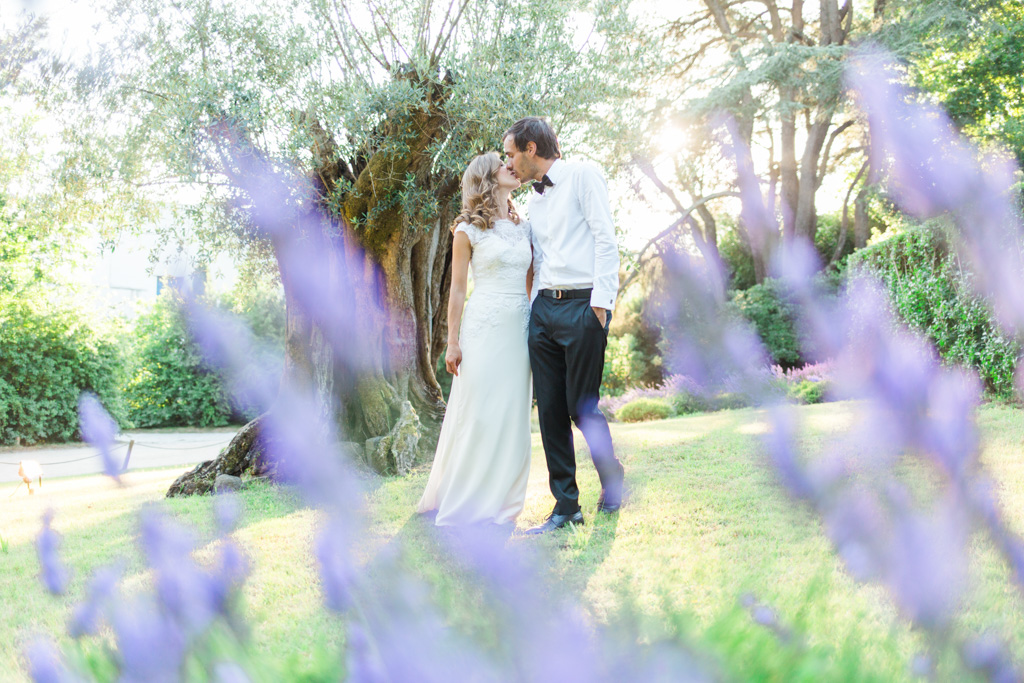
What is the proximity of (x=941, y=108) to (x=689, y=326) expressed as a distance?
676 centimetres

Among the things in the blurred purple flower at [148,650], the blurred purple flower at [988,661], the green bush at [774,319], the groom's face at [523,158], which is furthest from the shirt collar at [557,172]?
the green bush at [774,319]

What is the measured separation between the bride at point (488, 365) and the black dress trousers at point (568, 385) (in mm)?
210

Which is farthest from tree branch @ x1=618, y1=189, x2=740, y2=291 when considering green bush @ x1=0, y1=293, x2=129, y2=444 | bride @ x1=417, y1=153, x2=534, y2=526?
bride @ x1=417, y1=153, x2=534, y2=526

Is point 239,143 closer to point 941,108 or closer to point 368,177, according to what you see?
point 368,177

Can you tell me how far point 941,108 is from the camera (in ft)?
44.3

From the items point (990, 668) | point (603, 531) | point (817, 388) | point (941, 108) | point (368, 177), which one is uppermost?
point (941, 108)

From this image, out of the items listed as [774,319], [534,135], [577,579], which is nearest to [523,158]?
[534,135]

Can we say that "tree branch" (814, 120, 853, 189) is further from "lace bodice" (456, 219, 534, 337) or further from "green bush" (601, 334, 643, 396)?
"lace bodice" (456, 219, 534, 337)

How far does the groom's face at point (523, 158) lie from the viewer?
12.7 feet

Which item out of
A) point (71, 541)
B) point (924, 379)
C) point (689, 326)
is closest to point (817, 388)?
point (924, 379)

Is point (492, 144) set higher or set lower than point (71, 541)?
higher

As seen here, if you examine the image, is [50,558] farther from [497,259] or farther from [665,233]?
[665,233]

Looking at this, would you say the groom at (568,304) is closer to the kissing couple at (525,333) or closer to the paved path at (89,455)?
the kissing couple at (525,333)

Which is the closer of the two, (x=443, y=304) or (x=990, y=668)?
(x=990, y=668)
